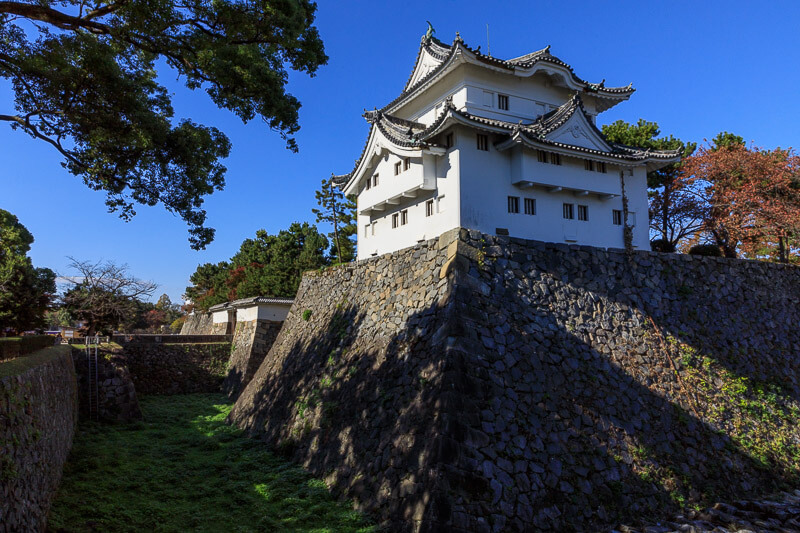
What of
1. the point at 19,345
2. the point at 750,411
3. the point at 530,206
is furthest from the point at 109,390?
the point at 750,411

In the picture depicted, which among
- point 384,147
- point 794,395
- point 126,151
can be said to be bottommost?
point 794,395

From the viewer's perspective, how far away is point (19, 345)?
10.6 meters

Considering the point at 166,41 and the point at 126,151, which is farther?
the point at 126,151

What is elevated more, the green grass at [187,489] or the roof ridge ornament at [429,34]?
the roof ridge ornament at [429,34]

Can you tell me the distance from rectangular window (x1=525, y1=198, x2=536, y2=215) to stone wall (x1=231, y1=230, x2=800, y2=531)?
6186 mm

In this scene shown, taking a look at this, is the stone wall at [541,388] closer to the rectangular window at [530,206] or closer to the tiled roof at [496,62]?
the rectangular window at [530,206]

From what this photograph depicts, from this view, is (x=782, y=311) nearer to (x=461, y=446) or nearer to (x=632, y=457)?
(x=632, y=457)

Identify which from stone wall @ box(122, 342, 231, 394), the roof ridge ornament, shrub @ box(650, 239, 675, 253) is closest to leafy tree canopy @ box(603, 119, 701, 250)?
shrub @ box(650, 239, 675, 253)

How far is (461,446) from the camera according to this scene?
8.67 meters

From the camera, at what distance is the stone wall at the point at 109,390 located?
17.9 metres

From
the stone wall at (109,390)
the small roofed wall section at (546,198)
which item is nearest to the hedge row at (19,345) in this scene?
the stone wall at (109,390)

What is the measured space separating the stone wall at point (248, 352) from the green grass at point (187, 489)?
771 cm

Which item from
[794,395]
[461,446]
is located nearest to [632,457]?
[461,446]

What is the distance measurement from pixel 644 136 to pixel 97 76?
28.6 m
